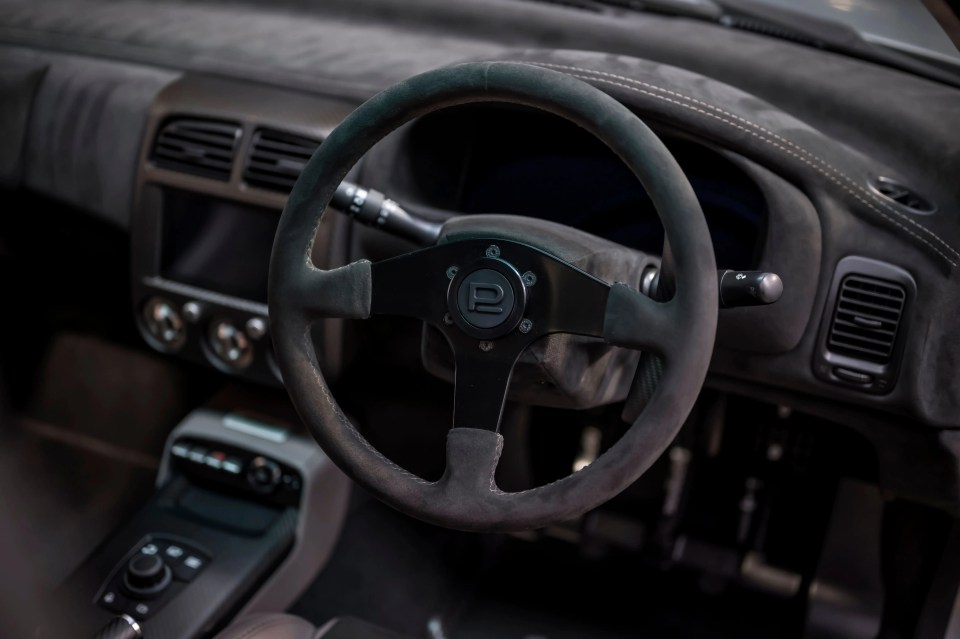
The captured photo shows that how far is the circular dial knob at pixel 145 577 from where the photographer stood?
5.04 feet

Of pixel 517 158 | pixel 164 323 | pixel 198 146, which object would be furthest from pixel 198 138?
pixel 517 158

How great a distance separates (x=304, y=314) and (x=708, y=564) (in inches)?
46.9

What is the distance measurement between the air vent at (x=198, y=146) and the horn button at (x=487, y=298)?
2.33 feet

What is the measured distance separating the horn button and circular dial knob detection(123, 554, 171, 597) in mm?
778

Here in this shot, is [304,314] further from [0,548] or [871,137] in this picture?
[871,137]

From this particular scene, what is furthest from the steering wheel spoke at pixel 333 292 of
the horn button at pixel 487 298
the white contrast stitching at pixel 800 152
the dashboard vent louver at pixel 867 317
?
the dashboard vent louver at pixel 867 317

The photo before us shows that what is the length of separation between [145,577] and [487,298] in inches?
32.4

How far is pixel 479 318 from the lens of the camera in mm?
1056

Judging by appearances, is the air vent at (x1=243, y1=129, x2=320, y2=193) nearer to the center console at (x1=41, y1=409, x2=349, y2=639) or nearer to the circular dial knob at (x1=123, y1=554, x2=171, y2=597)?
the center console at (x1=41, y1=409, x2=349, y2=639)

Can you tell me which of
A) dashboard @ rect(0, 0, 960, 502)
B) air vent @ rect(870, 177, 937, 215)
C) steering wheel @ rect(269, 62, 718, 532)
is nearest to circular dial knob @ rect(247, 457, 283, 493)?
dashboard @ rect(0, 0, 960, 502)

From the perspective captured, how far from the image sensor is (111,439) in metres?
2.18

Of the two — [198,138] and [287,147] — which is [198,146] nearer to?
[198,138]

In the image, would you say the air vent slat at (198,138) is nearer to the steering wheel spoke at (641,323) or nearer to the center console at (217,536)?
the center console at (217,536)

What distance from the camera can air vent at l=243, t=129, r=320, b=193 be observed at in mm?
1578
